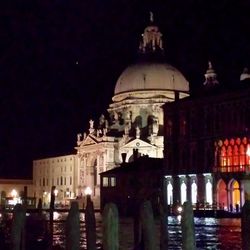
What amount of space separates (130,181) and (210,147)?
10158 millimetres

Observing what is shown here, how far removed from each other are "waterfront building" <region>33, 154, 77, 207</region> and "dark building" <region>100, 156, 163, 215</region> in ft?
78.3

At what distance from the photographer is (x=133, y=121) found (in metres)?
98.5

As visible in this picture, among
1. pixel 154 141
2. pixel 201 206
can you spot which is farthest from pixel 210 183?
pixel 154 141

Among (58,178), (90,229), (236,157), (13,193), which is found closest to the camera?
(90,229)

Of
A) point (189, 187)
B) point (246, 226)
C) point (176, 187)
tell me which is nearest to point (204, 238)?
point (246, 226)

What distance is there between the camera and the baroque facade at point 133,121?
94.8 metres

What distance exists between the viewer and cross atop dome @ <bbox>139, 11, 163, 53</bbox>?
10369 cm

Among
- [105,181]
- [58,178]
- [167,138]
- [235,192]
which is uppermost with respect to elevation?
[167,138]

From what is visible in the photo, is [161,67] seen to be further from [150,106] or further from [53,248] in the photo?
[53,248]

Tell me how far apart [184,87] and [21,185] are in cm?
Answer: 3170

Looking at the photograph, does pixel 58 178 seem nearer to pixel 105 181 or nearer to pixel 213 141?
pixel 105 181

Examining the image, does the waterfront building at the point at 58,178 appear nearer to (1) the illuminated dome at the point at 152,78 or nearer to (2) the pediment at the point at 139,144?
(2) the pediment at the point at 139,144

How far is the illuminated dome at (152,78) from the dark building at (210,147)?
28.1 metres

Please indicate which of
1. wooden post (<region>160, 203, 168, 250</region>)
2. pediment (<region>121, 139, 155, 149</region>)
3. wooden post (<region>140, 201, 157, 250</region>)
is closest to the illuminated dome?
pediment (<region>121, 139, 155, 149</region>)
